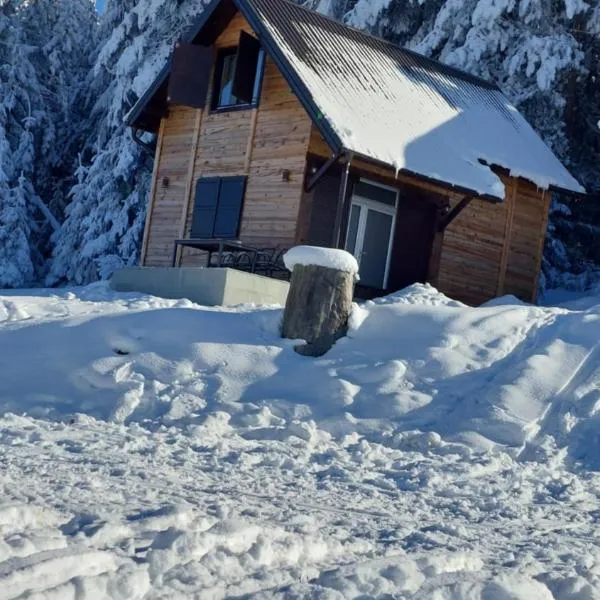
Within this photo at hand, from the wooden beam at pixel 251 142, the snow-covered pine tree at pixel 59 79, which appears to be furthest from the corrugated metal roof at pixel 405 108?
the snow-covered pine tree at pixel 59 79

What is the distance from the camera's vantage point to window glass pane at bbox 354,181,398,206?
18234 millimetres

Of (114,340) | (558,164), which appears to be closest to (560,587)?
(114,340)

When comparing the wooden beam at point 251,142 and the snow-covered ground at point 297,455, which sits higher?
the wooden beam at point 251,142

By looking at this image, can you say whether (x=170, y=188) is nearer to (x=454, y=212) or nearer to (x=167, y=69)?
(x=167, y=69)

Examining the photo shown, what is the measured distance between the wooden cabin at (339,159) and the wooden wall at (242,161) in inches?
1.1

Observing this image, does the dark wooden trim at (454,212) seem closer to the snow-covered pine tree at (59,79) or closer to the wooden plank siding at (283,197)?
the wooden plank siding at (283,197)

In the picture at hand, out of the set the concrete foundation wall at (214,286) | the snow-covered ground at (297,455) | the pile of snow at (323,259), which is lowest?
the snow-covered ground at (297,455)

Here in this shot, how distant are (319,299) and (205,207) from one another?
30.2 feet

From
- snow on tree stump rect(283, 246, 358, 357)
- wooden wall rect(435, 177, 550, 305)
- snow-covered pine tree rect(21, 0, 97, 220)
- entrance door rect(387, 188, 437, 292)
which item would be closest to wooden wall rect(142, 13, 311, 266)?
entrance door rect(387, 188, 437, 292)

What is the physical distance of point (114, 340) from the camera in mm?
9844

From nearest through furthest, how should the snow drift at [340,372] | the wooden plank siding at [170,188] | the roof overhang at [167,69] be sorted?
the snow drift at [340,372] < the roof overhang at [167,69] < the wooden plank siding at [170,188]

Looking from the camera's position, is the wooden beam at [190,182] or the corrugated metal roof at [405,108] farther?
the wooden beam at [190,182]

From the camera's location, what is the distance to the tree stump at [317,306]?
1012 centimetres

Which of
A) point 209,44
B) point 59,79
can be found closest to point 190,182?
point 209,44
